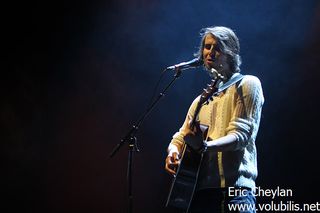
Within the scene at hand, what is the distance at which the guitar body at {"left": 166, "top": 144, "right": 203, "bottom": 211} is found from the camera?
7.64 ft

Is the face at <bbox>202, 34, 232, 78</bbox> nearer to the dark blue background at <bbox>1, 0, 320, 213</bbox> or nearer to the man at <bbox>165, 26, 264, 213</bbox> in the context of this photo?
the man at <bbox>165, 26, 264, 213</bbox>

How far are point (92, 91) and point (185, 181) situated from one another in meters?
2.07

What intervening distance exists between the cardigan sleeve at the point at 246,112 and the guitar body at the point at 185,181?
239 mm

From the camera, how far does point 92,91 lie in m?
4.20

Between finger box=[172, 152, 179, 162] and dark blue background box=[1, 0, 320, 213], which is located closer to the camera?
finger box=[172, 152, 179, 162]

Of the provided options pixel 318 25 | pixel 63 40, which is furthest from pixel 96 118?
pixel 318 25

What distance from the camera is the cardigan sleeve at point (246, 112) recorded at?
89.7 inches

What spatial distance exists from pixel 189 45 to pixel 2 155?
2.03 meters

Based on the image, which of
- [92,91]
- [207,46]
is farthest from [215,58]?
[92,91]

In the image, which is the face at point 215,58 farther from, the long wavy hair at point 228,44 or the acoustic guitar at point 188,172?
the acoustic guitar at point 188,172

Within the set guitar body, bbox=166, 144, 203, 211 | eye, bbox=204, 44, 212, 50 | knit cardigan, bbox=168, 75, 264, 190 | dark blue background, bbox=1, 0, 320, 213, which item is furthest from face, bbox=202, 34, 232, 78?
dark blue background, bbox=1, 0, 320, 213

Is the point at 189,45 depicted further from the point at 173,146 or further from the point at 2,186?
the point at 2,186

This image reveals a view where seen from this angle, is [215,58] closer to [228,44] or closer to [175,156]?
[228,44]

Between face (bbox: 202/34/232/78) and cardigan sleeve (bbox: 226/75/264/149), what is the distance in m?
0.19
